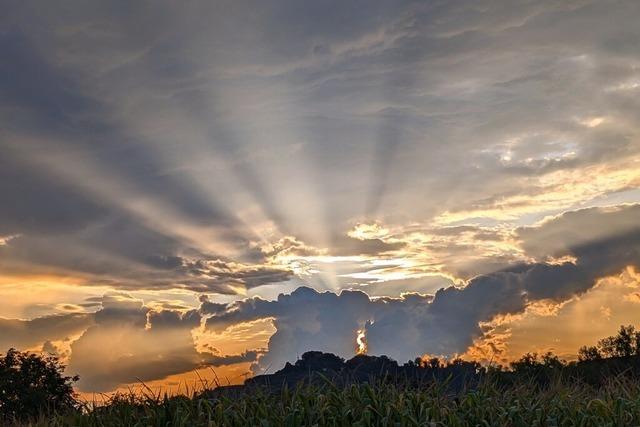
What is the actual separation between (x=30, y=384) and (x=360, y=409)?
3003 centimetres

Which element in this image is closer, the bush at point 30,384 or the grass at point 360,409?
the grass at point 360,409

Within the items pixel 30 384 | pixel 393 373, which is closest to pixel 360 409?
pixel 393 373

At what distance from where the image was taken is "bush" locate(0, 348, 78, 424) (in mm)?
38688

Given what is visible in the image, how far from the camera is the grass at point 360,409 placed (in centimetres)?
1470

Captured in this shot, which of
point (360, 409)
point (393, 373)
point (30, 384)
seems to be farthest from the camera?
point (30, 384)

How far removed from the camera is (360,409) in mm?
15109

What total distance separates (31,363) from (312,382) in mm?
27867

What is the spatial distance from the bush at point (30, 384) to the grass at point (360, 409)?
77.7 ft

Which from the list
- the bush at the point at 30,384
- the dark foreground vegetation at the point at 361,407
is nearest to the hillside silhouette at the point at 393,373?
the dark foreground vegetation at the point at 361,407

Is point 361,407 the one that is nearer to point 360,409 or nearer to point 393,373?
point 360,409

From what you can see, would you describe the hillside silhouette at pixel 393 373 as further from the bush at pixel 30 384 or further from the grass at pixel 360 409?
the bush at pixel 30 384

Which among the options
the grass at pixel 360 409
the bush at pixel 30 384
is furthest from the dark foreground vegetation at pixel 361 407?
the bush at pixel 30 384

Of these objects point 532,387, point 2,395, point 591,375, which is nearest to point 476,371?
point 532,387

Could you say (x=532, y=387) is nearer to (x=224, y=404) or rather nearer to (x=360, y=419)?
(x=360, y=419)
